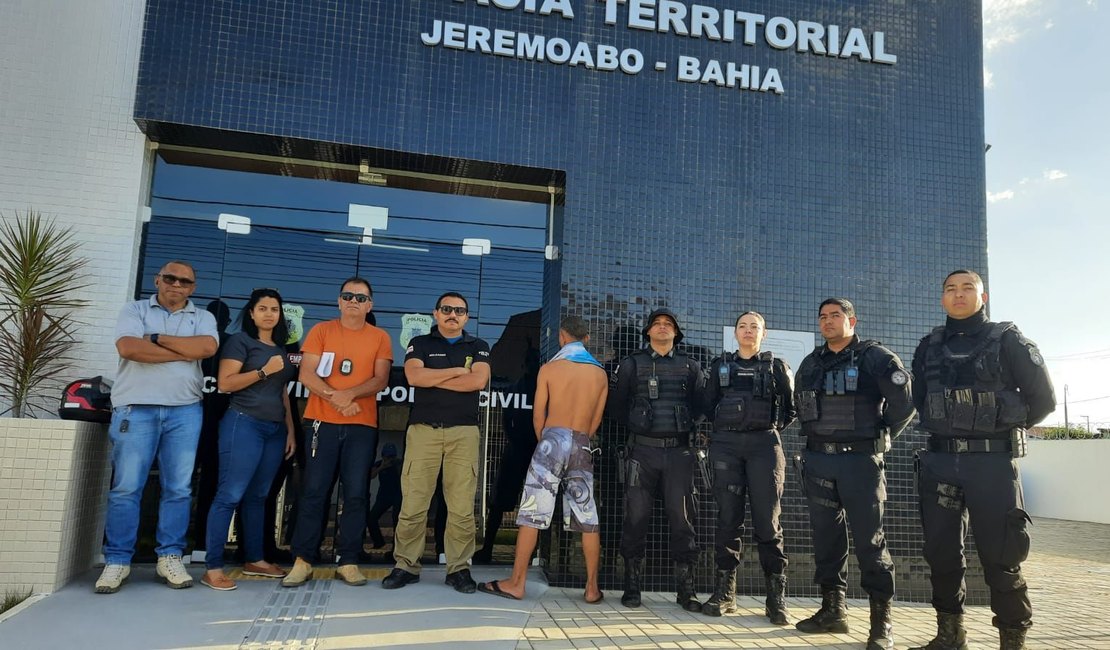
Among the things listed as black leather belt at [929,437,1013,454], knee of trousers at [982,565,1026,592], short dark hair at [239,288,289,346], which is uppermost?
short dark hair at [239,288,289,346]

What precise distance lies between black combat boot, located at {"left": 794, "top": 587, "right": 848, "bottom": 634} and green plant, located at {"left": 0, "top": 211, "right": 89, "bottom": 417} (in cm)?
490

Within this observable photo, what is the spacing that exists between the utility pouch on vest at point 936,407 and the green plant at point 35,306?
5.29 metres

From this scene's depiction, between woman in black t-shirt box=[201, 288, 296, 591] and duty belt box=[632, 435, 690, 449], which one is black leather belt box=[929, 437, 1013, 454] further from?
woman in black t-shirt box=[201, 288, 296, 591]

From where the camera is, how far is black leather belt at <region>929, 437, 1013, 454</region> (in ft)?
11.1

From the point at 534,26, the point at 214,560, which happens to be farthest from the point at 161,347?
the point at 534,26

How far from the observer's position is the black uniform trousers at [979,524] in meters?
3.28

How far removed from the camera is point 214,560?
13.1 feet

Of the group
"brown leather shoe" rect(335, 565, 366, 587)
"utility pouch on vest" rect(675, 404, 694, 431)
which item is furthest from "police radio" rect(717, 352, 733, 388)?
"brown leather shoe" rect(335, 565, 366, 587)

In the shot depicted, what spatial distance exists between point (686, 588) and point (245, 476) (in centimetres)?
285

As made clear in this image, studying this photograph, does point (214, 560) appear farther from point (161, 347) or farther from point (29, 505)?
point (161, 347)

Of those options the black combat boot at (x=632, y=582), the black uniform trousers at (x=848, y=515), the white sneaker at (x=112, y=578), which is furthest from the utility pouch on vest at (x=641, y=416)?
the white sneaker at (x=112, y=578)

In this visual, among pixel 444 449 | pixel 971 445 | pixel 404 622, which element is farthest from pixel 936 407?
pixel 404 622

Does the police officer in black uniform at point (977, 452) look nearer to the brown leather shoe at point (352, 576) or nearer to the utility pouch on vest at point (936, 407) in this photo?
the utility pouch on vest at point (936, 407)

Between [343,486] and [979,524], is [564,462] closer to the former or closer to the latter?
[343,486]
